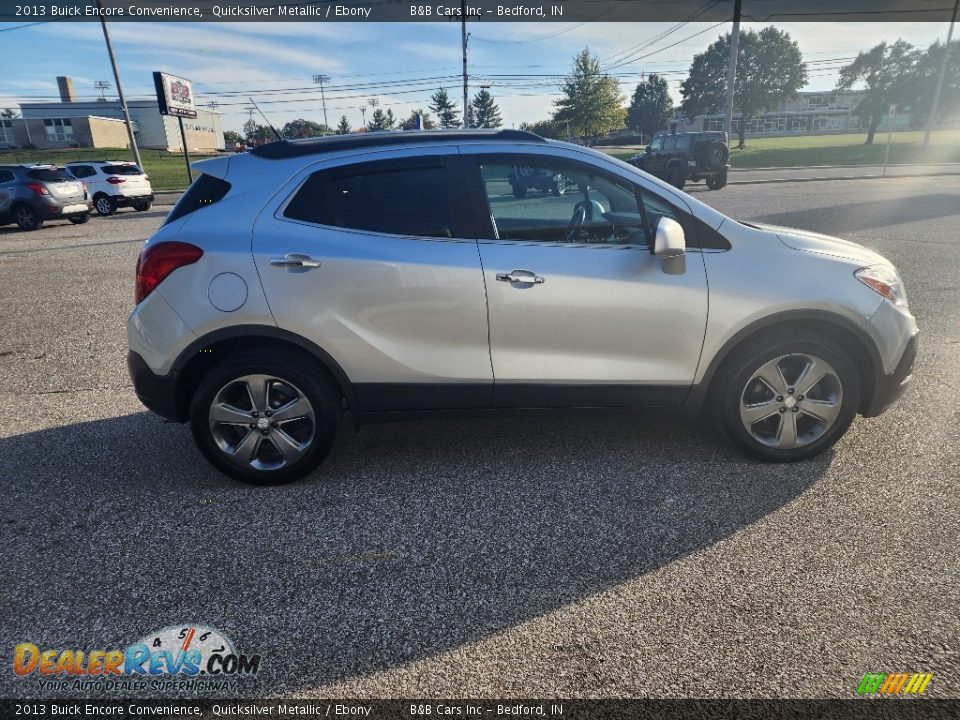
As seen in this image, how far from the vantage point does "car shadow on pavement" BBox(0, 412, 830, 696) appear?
235 centimetres

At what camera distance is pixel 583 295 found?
320cm

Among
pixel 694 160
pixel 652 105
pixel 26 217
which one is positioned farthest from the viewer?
pixel 652 105

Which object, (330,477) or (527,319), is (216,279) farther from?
(527,319)

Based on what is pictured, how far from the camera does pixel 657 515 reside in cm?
304

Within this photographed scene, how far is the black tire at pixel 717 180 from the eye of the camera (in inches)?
928

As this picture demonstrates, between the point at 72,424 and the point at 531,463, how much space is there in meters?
3.32

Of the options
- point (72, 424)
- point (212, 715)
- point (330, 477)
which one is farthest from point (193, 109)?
point (212, 715)

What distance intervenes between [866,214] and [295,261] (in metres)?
15.5

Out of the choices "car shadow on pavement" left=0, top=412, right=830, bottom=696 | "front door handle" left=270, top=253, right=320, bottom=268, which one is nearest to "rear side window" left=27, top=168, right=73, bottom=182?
"car shadow on pavement" left=0, top=412, right=830, bottom=696

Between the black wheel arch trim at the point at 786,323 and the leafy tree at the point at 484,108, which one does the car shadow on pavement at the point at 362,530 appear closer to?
the black wheel arch trim at the point at 786,323

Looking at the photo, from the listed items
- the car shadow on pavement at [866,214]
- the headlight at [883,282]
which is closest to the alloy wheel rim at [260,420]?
the headlight at [883,282]

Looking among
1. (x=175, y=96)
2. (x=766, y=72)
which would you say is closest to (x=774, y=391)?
(x=175, y=96)

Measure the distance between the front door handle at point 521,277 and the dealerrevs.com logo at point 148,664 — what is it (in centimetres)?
204

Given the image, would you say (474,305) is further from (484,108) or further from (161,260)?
(484,108)
